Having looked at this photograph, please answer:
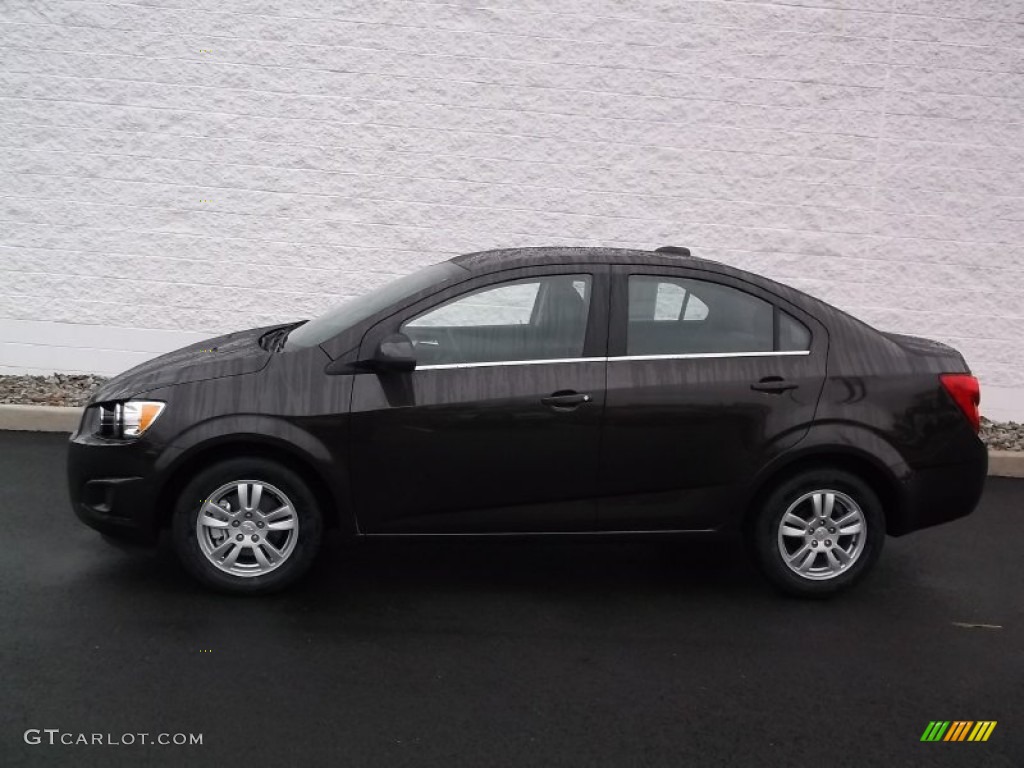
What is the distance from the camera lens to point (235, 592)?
5270 millimetres

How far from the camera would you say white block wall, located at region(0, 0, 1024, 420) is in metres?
9.45

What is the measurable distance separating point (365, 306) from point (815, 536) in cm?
242

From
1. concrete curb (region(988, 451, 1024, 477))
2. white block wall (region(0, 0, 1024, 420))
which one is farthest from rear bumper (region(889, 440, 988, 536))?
white block wall (region(0, 0, 1024, 420))

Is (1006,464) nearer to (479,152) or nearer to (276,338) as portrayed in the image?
(479,152)

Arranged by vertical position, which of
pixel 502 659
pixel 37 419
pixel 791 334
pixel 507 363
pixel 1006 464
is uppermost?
pixel 791 334

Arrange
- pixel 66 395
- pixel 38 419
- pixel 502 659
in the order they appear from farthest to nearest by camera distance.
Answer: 1. pixel 66 395
2. pixel 38 419
3. pixel 502 659

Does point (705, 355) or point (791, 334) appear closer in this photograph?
point (705, 355)

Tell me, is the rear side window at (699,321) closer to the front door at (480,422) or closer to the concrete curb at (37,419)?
the front door at (480,422)

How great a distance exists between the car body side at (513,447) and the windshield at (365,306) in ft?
A: 0.33

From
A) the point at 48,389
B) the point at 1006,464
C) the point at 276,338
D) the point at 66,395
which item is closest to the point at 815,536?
the point at 276,338

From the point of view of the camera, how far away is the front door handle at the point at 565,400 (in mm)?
5293

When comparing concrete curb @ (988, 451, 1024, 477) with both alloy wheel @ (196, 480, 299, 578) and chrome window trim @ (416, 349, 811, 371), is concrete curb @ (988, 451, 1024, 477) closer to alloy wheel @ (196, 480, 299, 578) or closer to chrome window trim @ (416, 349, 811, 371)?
chrome window trim @ (416, 349, 811, 371)

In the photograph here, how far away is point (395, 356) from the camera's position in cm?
516

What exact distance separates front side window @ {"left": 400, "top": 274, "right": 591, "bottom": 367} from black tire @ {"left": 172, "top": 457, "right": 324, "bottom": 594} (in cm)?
82
